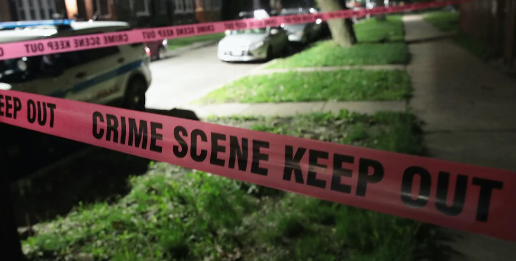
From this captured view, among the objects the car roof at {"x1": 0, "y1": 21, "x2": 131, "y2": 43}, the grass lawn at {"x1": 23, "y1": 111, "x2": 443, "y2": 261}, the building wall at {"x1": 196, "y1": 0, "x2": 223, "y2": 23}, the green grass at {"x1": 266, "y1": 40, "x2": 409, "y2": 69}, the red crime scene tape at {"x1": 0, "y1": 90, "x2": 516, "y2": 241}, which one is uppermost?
the building wall at {"x1": 196, "y1": 0, "x2": 223, "y2": 23}

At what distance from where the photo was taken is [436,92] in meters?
8.41

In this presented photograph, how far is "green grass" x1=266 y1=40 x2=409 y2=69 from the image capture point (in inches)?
479

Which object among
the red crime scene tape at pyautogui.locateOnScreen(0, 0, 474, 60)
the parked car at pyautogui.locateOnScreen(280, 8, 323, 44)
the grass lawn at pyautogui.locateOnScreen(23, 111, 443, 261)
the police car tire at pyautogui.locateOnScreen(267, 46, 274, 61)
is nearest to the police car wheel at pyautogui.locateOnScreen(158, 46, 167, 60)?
the police car tire at pyautogui.locateOnScreen(267, 46, 274, 61)

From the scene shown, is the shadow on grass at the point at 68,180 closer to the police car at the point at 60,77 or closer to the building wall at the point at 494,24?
the police car at the point at 60,77

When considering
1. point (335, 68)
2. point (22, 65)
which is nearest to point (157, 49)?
point (335, 68)

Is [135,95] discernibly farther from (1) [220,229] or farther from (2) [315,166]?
(2) [315,166]

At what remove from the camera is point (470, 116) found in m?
6.73

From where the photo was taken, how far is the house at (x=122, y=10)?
1736 cm

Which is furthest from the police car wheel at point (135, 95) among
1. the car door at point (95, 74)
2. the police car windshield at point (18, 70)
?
the police car windshield at point (18, 70)

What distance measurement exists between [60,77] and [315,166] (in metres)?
4.52

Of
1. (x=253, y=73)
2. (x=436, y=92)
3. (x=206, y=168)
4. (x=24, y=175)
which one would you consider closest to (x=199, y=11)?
(x=253, y=73)

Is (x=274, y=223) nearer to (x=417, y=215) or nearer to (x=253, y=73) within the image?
(x=417, y=215)

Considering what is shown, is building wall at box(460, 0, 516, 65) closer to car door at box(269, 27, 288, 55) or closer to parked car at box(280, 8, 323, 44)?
parked car at box(280, 8, 323, 44)

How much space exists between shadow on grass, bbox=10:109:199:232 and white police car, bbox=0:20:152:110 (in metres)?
0.67
